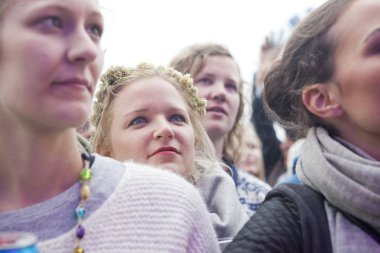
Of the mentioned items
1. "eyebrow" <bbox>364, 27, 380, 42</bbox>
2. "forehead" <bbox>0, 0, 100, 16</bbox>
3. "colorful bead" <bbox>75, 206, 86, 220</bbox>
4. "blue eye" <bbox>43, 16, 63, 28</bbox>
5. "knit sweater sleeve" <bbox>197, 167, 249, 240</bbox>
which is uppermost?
"forehead" <bbox>0, 0, 100, 16</bbox>

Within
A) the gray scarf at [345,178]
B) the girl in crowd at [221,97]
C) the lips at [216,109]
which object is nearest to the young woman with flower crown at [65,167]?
the gray scarf at [345,178]

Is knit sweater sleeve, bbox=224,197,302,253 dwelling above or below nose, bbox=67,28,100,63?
below

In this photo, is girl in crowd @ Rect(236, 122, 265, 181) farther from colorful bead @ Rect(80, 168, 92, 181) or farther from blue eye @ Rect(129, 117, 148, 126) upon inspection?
colorful bead @ Rect(80, 168, 92, 181)

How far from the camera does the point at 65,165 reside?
44.9 inches

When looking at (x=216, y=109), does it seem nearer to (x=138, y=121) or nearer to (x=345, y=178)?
(x=138, y=121)

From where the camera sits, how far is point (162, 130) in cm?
171

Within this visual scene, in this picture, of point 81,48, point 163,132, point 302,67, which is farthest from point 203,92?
point 81,48

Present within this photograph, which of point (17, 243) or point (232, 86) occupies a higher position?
point (17, 243)

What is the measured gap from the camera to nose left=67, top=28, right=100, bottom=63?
3.41 feet

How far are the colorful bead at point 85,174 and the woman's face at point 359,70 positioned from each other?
0.63 m

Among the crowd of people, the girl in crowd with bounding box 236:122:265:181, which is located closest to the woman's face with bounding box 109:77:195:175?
the crowd of people

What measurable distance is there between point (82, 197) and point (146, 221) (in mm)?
144

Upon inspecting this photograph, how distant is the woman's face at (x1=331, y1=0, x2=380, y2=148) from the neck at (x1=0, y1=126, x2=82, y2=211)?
665 millimetres

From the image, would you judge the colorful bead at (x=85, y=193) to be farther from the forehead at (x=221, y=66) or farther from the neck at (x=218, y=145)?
the forehead at (x=221, y=66)
